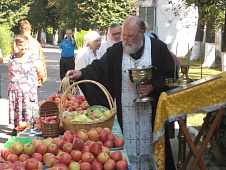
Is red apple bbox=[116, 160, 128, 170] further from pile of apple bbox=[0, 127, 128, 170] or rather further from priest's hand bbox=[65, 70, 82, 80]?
priest's hand bbox=[65, 70, 82, 80]

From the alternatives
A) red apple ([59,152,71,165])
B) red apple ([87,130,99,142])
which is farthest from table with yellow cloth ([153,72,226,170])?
red apple ([59,152,71,165])

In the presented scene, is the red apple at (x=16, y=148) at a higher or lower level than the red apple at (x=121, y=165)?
higher

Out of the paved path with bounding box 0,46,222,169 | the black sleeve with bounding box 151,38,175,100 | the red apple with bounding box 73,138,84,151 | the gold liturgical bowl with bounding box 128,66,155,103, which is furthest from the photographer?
the paved path with bounding box 0,46,222,169

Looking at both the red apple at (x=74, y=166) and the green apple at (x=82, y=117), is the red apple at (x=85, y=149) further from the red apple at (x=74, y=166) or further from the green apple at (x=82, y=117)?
the green apple at (x=82, y=117)

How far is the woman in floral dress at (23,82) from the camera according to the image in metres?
8.21

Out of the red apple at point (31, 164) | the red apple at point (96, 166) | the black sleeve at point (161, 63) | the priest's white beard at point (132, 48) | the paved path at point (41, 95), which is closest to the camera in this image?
the red apple at point (31, 164)

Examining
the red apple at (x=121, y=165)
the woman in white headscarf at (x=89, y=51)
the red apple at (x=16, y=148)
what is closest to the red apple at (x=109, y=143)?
the red apple at (x=121, y=165)

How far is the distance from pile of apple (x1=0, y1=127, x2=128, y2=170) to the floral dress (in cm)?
436

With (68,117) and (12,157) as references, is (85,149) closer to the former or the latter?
(12,157)

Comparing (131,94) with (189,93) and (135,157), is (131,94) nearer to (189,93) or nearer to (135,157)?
(135,157)

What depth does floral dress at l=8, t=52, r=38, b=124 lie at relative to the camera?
8.23 meters

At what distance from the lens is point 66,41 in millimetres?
15086

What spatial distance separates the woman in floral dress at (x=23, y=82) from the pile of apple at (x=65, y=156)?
14.3ft

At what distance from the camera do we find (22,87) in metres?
8.41
